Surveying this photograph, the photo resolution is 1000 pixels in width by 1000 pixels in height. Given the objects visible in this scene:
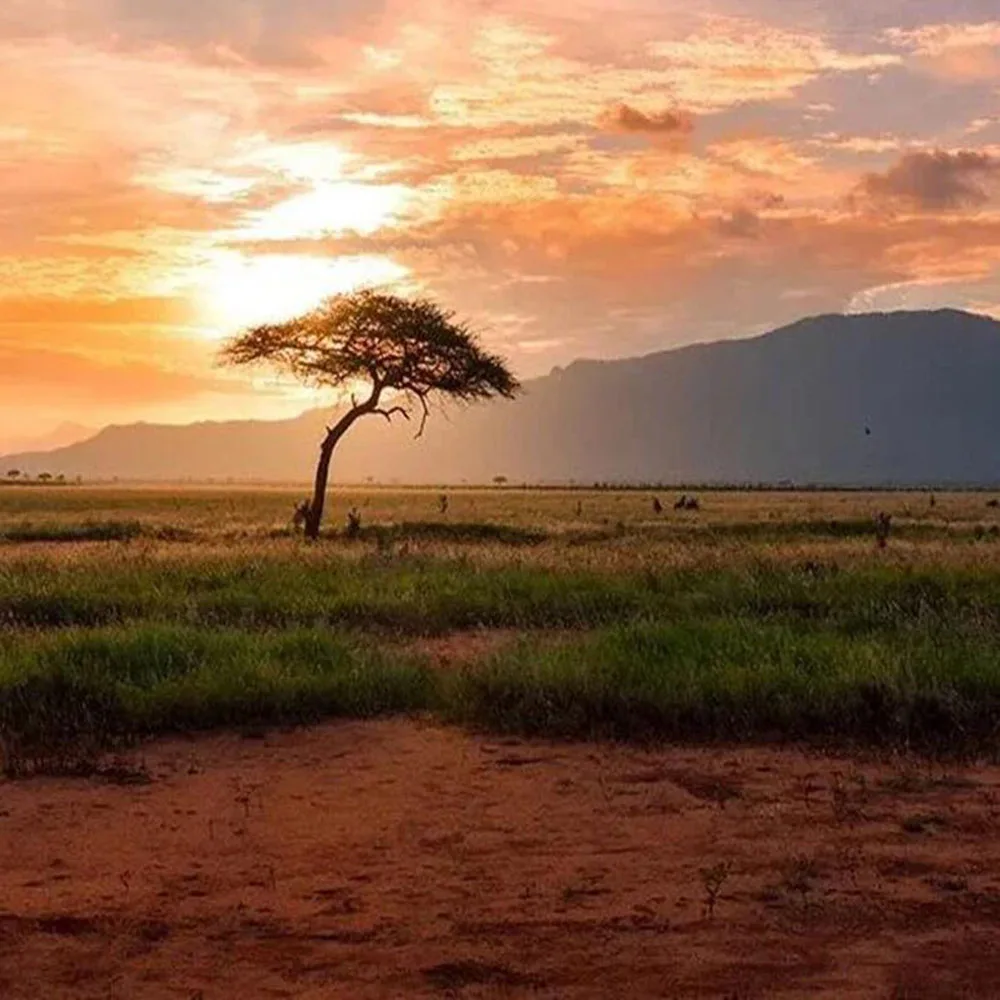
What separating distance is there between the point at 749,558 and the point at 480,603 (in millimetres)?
8652

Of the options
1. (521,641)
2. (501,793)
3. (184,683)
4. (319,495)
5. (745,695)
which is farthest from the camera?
(319,495)

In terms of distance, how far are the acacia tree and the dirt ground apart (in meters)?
32.1

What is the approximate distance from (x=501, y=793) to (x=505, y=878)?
216cm

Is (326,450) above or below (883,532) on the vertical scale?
above

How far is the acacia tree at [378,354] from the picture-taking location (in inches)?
1699

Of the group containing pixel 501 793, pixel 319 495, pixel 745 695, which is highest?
pixel 319 495

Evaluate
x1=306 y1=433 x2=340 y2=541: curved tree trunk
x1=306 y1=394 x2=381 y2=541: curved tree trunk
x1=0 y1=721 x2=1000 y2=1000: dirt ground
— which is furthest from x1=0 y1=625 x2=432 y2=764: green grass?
x1=306 y1=394 x2=381 y2=541: curved tree trunk

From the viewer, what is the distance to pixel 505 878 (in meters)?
7.79

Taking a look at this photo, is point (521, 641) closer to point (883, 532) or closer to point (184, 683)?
point (184, 683)

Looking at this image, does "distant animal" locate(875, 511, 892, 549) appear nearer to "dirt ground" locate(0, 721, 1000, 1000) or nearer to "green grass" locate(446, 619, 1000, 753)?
"green grass" locate(446, 619, 1000, 753)

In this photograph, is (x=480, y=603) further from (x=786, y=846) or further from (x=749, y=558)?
(x=786, y=846)

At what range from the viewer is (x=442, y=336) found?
142 ft

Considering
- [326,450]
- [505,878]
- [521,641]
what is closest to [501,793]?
[505,878]

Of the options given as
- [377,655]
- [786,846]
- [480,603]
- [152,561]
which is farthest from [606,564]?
[786,846]
